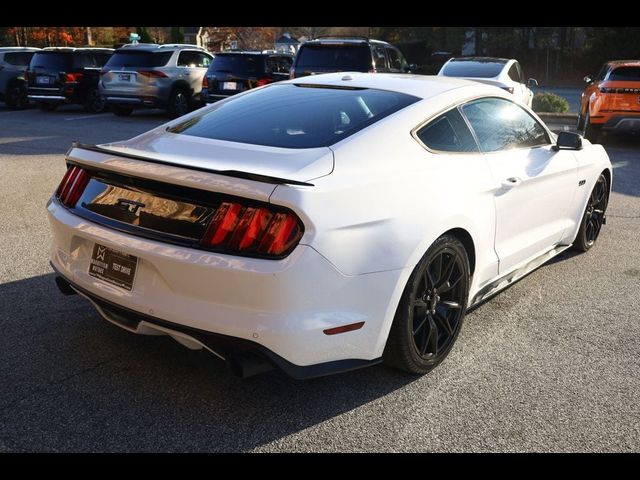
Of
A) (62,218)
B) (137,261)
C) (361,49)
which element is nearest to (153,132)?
(62,218)

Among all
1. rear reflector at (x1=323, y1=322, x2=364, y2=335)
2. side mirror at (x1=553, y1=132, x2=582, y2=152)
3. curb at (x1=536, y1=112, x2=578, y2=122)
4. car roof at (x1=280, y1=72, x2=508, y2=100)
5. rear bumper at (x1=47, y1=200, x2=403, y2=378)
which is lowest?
curb at (x1=536, y1=112, x2=578, y2=122)

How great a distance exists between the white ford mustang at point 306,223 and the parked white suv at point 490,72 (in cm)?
950

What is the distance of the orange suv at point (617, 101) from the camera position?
1290 centimetres

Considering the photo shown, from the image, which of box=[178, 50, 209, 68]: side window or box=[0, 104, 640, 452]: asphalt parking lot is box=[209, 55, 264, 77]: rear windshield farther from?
box=[0, 104, 640, 452]: asphalt parking lot

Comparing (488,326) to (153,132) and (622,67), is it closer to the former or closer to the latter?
(153,132)

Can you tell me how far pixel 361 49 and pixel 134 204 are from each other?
448 inches

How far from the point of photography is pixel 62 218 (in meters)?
3.68

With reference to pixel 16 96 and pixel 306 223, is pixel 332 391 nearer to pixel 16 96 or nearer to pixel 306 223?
pixel 306 223

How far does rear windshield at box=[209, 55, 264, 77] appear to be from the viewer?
16109 mm

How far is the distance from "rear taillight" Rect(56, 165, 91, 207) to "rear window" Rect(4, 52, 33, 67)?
17.8 metres

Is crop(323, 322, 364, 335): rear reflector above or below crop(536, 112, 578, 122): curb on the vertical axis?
above

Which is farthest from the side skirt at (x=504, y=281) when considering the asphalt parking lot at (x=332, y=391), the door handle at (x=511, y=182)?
the door handle at (x=511, y=182)

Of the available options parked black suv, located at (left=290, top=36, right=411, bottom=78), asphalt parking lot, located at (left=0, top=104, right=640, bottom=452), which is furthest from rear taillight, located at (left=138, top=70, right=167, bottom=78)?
asphalt parking lot, located at (left=0, top=104, right=640, bottom=452)

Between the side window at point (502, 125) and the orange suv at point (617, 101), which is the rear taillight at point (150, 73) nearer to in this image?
the orange suv at point (617, 101)
